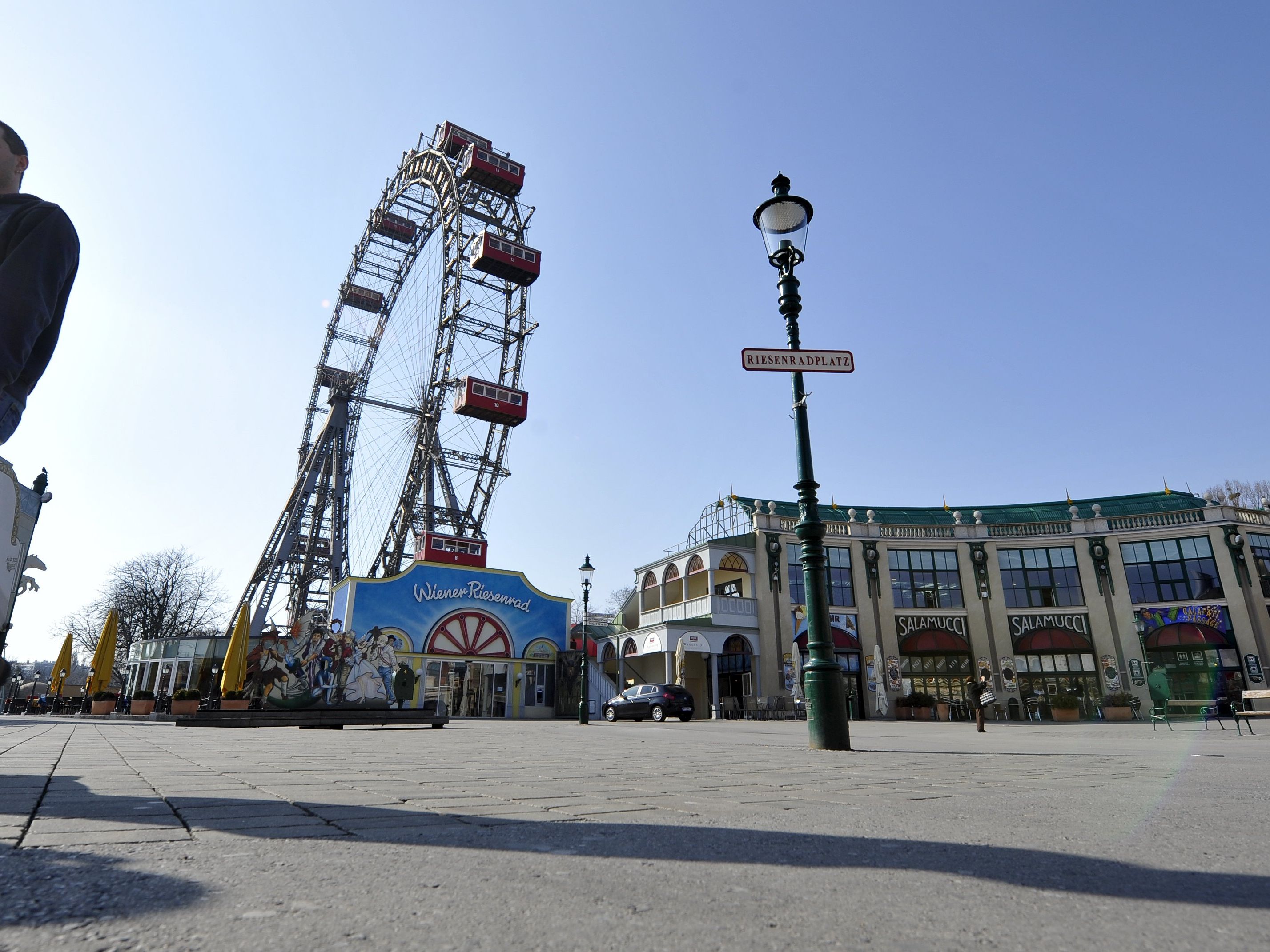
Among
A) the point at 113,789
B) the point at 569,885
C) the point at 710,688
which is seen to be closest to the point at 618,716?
the point at 710,688

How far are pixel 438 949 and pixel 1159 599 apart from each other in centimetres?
3510

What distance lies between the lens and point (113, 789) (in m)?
3.40

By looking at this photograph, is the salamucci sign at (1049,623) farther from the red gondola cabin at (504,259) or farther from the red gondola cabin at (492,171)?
the red gondola cabin at (492,171)

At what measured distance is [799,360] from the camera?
8242 mm

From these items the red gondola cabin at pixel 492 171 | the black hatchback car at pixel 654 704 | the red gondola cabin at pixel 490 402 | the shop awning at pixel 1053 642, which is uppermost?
the red gondola cabin at pixel 492 171

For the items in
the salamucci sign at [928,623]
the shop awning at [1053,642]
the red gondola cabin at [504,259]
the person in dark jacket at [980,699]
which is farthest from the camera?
the red gondola cabin at [504,259]

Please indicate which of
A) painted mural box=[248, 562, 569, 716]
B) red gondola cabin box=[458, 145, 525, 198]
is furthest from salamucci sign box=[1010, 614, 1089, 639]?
red gondola cabin box=[458, 145, 525, 198]

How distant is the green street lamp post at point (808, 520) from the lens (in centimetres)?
757

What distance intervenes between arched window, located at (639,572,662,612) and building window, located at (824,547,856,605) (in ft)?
25.0

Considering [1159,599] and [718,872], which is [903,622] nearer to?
[1159,599]

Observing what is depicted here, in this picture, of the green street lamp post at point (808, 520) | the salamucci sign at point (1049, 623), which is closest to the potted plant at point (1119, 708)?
the salamucci sign at point (1049, 623)

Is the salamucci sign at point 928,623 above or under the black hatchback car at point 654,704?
above

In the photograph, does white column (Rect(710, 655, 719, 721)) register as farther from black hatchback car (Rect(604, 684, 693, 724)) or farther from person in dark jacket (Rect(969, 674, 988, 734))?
person in dark jacket (Rect(969, 674, 988, 734))

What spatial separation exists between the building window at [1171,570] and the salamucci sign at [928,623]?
6620mm
